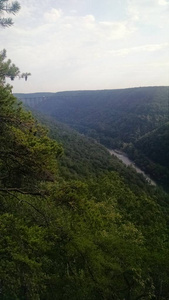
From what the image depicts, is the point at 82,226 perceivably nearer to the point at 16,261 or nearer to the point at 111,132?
the point at 16,261

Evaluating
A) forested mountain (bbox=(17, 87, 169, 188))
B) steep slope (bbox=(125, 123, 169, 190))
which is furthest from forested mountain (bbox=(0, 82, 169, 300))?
forested mountain (bbox=(17, 87, 169, 188))

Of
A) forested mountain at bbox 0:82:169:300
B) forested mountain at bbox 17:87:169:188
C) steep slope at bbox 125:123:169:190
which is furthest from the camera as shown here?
forested mountain at bbox 17:87:169:188

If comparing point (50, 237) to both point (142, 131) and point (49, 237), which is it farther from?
point (142, 131)

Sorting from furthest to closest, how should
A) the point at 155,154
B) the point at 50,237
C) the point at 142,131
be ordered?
the point at 142,131 → the point at 155,154 → the point at 50,237

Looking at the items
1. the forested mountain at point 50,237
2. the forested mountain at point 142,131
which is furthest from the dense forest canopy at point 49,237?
the forested mountain at point 142,131

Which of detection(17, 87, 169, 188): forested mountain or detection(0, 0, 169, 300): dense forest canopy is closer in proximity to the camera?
detection(0, 0, 169, 300): dense forest canopy

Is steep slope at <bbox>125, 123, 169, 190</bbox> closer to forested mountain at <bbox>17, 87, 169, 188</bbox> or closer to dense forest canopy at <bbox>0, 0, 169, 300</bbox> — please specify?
forested mountain at <bbox>17, 87, 169, 188</bbox>

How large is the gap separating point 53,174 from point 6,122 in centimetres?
217

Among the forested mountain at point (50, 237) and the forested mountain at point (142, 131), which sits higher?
the forested mountain at point (50, 237)

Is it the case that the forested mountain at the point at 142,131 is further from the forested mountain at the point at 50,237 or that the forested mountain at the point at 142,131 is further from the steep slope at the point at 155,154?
the forested mountain at the point at 50,237

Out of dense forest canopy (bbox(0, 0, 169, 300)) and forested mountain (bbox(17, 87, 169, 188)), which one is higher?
dense forest canopy (bbox(0, 0, 169, 300))

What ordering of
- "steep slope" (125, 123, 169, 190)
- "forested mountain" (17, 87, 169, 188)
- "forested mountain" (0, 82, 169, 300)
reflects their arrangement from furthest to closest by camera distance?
"forested mountain" (17, 87, 169, 188) < "steep slope" (125, 123, 169, 190) < "forested mountain" (0, 82, 169, 300)

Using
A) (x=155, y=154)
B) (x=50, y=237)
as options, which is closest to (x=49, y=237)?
(x=50, y=237)

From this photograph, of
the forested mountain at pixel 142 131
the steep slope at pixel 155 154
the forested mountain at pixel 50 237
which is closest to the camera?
the forested mountain at pixel 50 237
